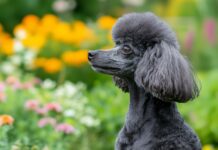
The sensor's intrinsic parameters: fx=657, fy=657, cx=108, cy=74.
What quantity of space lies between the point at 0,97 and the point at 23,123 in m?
0.32

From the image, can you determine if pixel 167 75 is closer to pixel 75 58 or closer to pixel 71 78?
pixel 75 58

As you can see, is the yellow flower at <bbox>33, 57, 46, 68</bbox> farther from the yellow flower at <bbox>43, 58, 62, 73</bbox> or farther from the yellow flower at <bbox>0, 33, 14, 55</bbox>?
the yellow flower at <bbox>0, 33, 14, 55</bbox>

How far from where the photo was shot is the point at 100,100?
265 inches

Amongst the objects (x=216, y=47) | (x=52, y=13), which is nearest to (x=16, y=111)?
(x=216, y=47)

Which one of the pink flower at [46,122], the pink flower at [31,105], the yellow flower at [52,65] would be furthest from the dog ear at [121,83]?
the yellow flower at [52,65]

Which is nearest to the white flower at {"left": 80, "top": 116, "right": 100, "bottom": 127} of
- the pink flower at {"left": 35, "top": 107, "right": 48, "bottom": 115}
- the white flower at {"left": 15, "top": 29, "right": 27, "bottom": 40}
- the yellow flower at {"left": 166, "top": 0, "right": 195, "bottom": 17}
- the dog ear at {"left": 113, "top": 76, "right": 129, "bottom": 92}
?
the pink flower at {"left": 35, "top": 107, "right": 48, "bottom": 115}

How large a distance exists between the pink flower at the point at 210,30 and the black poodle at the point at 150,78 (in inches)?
256

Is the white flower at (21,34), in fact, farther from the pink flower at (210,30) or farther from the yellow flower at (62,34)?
the pink flower at (210,30)

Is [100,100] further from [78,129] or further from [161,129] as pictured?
[161,129]

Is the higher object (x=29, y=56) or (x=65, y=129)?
(x=29, y=56)

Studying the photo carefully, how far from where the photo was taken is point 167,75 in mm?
3475

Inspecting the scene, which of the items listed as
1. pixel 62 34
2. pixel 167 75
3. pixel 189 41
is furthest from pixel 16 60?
pixel 167 75

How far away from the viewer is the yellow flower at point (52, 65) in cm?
826

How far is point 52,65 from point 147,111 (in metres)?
4.62
